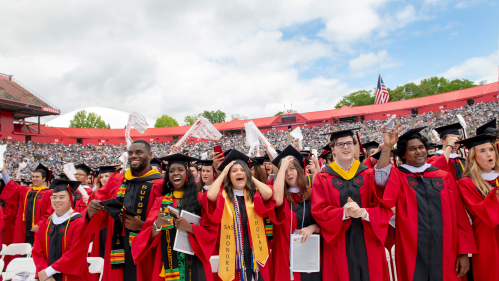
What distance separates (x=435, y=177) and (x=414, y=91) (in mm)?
61694

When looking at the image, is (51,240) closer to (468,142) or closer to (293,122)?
(468,142)

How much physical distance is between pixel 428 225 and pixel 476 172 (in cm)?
85

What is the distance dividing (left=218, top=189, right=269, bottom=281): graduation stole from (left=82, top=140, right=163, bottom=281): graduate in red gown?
94 centimetres

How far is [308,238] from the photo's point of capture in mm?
3016

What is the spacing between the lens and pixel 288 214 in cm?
325

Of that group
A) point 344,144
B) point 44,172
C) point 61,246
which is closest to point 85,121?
point 44,172

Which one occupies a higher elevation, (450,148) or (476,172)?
(450,148)

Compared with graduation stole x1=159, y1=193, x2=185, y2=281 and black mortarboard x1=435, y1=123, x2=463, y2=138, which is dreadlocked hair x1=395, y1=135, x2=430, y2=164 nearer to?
black mortarboard x1=435, y1=123, x2=463, y2=138

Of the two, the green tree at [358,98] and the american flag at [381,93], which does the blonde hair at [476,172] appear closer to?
the american flag at [381,93]

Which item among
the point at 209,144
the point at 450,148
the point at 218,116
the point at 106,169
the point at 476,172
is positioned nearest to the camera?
the point at 476,172

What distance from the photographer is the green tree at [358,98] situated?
60.3 m

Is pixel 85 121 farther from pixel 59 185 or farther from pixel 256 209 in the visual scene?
pixel 256 209

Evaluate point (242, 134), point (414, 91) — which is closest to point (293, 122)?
point (242, 134)

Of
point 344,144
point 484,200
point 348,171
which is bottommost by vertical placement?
point 484,200
